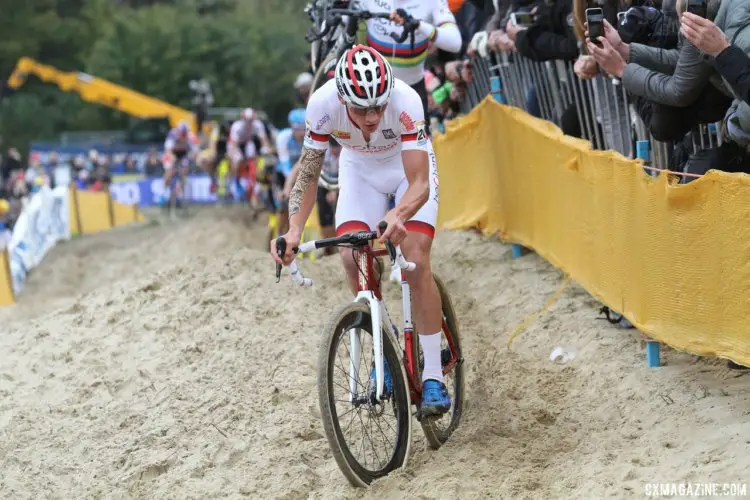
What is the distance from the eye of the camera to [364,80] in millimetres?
5867

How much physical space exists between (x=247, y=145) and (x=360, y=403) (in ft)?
59.3

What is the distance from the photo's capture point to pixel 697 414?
612 centimetres

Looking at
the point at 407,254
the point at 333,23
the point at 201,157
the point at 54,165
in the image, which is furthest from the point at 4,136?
the point at 407,254

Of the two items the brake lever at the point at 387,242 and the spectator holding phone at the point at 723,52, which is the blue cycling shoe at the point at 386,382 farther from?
the spectator holding phone at the point at 723,52

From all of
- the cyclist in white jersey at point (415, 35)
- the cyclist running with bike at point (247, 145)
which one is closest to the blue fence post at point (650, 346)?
the cyclist in white jersey at point (415, 35)

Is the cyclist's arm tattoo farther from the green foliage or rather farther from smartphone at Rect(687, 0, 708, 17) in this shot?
the green foliage

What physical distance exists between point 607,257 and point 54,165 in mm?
31899

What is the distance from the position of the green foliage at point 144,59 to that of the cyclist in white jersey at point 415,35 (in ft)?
170

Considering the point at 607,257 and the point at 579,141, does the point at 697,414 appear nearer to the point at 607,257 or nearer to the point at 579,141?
Answer: the point at 607,257

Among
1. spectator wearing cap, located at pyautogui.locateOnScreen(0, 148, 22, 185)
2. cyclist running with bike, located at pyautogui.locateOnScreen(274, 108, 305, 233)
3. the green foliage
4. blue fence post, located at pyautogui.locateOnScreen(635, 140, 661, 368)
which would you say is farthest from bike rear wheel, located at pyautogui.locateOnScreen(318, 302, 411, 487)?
the green foliage

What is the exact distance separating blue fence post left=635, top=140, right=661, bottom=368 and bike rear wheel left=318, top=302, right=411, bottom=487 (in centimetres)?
179

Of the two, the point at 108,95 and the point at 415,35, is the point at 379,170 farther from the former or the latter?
the point at 108,95

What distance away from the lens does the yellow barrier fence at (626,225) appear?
569 cm

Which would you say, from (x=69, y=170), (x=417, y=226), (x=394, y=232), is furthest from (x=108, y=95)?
(x=394, y=232)
